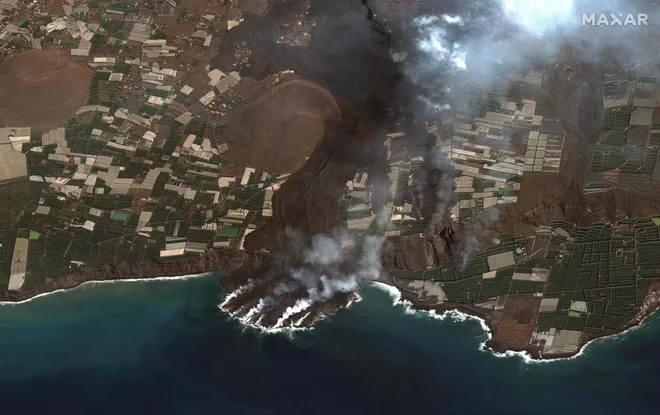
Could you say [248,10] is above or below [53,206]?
above

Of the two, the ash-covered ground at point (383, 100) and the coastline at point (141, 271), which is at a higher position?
the ash-covered ground at point (383, 100)

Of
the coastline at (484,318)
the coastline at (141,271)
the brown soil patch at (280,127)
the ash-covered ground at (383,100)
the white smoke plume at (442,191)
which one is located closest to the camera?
the coastline at (484,318)

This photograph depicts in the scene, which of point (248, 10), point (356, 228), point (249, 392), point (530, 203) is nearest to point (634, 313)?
point (530, 203)

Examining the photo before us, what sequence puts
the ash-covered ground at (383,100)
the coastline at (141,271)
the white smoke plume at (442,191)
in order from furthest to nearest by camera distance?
the coastline at (141,271) → the ash-covered ground at (383,100) → the white smoke plume at (442,191)

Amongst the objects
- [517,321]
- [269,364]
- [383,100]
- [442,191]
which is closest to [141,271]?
[269,364]

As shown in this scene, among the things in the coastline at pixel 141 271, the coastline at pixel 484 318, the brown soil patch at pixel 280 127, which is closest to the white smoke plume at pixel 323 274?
the coastline at pixel 484 318

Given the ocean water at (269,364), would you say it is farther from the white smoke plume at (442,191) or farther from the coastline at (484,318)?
the white smoke plume at (442,191)

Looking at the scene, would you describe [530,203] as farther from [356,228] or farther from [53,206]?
[53,206]
